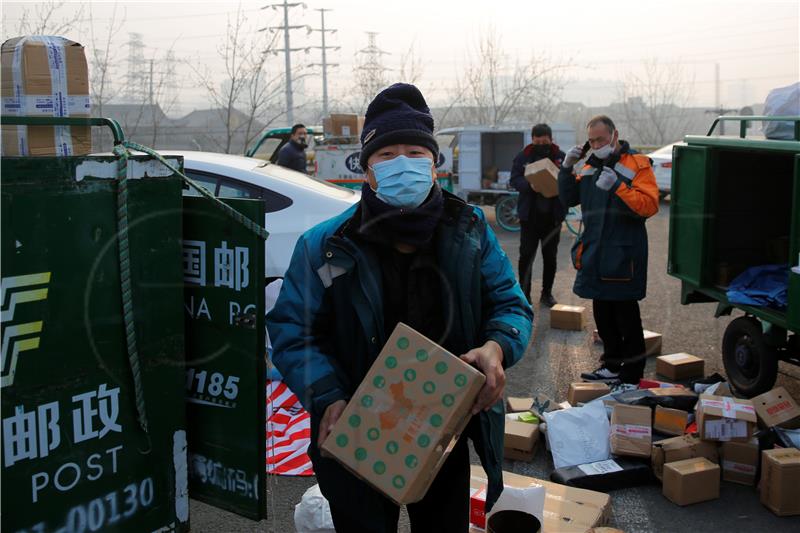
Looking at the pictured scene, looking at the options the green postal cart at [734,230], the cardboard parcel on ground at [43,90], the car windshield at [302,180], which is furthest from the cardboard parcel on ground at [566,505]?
the car windshield at [302,180]

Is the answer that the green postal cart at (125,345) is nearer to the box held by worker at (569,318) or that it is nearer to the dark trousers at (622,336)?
the dark trousers at (622,336)

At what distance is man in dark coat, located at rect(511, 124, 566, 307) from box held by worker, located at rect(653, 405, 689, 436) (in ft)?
11.4

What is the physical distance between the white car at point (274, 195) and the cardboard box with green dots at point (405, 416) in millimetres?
3675

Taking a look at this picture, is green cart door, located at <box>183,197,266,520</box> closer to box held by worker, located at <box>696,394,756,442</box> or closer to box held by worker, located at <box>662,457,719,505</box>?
box held by worker, located at <box>662,457,719,505</box>

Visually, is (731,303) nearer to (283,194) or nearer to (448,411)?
(283,194)

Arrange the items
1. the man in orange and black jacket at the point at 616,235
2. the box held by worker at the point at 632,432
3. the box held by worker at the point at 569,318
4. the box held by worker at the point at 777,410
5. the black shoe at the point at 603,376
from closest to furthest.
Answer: the box held by worker at the point at 632,432
the box held by worker at the point at 777,410
the man in orange and black jacket at the point at 616,235
the black shoe at the point at 603,376
the box held by worker at the point at 569,318

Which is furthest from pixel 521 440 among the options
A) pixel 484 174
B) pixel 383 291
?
pixel 484 174

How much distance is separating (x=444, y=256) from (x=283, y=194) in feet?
13.1

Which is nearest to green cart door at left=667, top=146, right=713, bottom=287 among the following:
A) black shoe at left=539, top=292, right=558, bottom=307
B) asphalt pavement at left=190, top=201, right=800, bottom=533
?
asphalt pavement at left=190, top=201, right=800, bottom=533

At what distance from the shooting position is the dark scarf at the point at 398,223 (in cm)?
222

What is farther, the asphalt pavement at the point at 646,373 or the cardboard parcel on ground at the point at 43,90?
the asphalt pavement at the point at 646,373

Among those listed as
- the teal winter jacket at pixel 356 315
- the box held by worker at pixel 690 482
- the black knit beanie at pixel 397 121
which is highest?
the black knit beanie at pixel 397 121

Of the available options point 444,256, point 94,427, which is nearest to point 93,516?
point 94,427

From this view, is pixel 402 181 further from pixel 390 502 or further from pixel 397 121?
pixel 390 502
